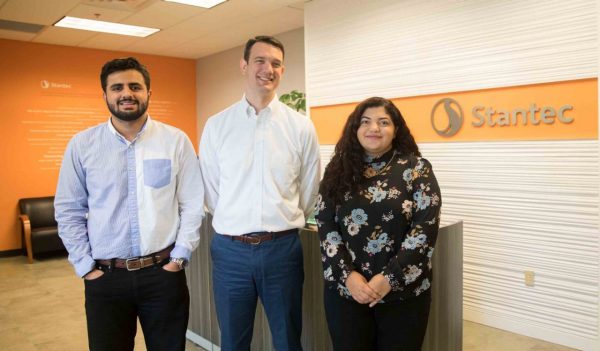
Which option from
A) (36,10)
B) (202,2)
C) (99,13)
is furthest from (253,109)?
(36,10)

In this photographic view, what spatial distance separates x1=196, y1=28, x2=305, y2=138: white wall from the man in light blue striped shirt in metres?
4.39

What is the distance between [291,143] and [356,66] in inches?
104

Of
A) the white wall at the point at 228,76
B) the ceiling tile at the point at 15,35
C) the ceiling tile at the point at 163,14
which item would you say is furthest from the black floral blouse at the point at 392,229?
the ceiling tile at the point at 15,35

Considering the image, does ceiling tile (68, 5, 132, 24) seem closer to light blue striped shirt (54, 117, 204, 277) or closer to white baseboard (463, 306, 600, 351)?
light blue striped shirt (54, 117, 204, 277)

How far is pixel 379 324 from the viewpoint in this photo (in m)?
1.88

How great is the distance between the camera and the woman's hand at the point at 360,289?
1.79 meters

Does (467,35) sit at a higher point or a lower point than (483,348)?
higher

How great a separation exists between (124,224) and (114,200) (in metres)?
0.11

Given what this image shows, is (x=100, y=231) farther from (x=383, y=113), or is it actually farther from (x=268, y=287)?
(x=383, y=113)

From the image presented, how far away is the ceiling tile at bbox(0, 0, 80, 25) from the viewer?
483 centimetres

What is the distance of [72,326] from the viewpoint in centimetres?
399

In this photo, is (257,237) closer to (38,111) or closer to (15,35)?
(15,35)

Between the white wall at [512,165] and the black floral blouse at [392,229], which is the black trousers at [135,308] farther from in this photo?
the white wall at [512,165]

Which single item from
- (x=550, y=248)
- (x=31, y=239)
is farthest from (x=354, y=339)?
(x=31, y=239)
